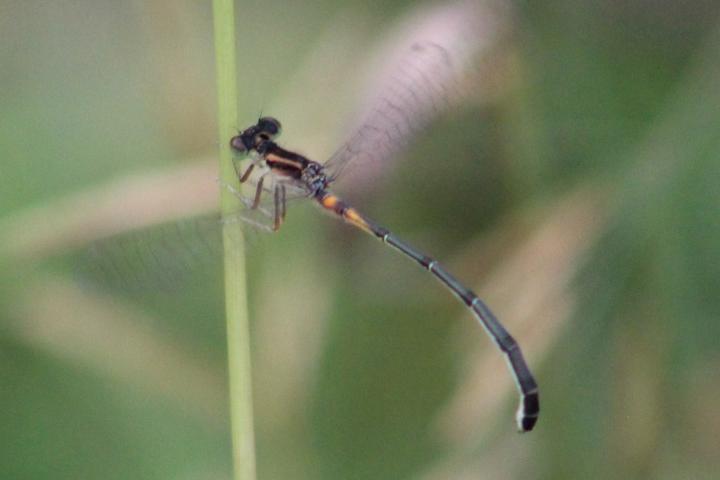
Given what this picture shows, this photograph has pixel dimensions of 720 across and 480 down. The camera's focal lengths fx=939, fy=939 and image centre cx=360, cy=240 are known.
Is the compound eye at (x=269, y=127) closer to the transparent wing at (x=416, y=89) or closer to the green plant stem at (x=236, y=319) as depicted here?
the transparent wing at (x=416, y=89)

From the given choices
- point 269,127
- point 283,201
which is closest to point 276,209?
point 283,201

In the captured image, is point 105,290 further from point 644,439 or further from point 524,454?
point 644,439

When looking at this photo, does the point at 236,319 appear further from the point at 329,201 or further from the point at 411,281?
the point at 411,281

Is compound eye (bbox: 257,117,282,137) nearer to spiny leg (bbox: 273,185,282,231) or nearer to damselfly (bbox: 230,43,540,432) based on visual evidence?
damselfly (bbox: 230,43,540,432)

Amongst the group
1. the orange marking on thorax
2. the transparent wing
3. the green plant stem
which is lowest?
the green plant stem

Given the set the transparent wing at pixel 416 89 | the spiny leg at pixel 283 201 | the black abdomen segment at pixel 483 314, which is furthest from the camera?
the transparent wing at pixel 416 89

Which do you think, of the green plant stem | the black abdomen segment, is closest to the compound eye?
the black abdomen segment

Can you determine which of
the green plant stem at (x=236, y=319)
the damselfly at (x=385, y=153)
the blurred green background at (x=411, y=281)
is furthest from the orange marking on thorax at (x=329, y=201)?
the green plant stem at (x=236, y=319)
